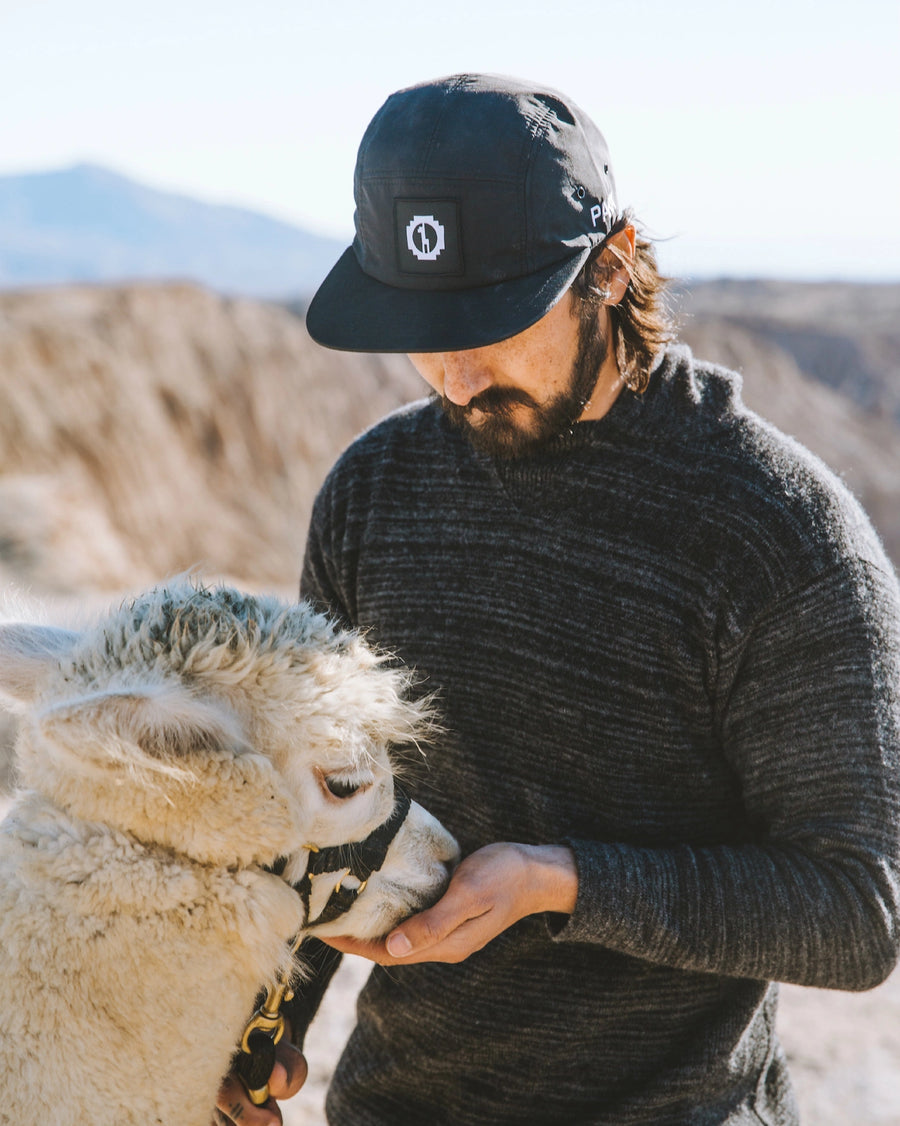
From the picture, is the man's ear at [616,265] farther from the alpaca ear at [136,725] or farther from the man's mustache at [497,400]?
the alpaca ear at [136,725]

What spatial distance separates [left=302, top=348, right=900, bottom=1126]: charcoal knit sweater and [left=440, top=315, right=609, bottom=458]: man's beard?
5 centimetres

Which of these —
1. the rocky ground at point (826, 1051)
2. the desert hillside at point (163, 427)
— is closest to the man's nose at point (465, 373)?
the rocky ground at point (826, 1051)

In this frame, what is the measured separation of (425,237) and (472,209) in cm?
11

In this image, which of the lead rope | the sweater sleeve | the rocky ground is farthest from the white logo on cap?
the rocky ground

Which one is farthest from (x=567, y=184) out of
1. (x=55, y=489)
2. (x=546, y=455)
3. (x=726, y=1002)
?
(x=55, y=489)

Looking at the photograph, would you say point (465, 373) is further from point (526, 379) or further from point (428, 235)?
point (428, 235)

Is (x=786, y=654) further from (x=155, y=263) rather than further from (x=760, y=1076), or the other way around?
(x=155, y=263)

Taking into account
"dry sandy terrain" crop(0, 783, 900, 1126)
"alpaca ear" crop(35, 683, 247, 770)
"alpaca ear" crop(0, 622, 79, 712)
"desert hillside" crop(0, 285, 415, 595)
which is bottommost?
"desert hillside" crop(0, 285, 415, 595)

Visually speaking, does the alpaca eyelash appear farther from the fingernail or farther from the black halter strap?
the fingernail

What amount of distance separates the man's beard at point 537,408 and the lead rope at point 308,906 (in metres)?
0.83

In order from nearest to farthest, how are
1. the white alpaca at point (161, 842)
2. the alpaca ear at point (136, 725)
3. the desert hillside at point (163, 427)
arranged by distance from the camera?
the alpaca ear at point (136, 725) < the white alpaca at point (161, 842) < the desert hillside at point (163, 427)

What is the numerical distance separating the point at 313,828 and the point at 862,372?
54714mm

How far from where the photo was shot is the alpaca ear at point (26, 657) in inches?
83.7

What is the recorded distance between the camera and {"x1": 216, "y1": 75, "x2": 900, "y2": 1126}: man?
2021mm
